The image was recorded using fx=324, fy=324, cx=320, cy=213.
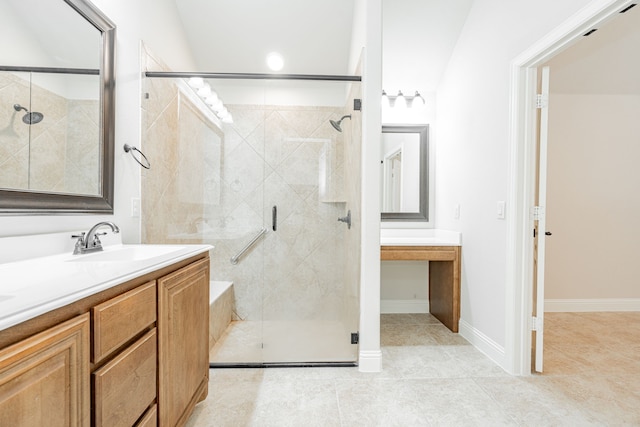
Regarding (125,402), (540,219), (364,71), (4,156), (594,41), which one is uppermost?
(594,41)

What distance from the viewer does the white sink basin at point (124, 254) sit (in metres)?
1.33

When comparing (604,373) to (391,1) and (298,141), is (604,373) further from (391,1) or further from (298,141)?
(391,1)

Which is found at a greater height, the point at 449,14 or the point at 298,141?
the point at 449,14

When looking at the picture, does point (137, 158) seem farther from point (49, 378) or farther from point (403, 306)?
point (403, 306)

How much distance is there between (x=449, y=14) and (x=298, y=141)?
1.68 meters

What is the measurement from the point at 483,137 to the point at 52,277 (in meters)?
2.58

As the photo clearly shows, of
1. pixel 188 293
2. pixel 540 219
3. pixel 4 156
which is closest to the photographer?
pixel 4 156

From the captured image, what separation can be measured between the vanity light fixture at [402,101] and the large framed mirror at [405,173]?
0.21m

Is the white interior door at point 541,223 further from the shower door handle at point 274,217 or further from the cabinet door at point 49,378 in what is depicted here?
the cabinet door at point 49,378

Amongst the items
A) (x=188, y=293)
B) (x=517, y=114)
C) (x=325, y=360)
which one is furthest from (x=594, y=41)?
(x=188, y=293)

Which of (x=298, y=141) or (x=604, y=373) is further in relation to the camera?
(x=298, y=141)

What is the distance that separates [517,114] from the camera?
2.02 m

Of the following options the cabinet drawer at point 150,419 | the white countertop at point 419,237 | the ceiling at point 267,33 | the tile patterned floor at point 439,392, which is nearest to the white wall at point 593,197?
the tile patterned floor at point 439,392

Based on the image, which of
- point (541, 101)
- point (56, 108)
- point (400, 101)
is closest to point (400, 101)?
point (400, 101)
